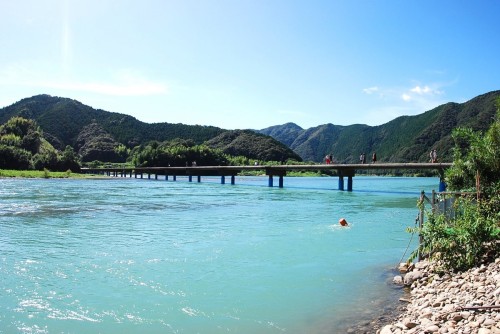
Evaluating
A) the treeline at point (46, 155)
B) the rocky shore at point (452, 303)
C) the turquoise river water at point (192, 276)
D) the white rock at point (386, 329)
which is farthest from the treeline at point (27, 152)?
the white rock at point (386, 329)

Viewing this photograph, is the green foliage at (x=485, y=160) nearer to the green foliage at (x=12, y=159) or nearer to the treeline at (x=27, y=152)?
the green foliage at (x=12, y=159)

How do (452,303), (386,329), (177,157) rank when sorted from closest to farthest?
(386,329) → (452,303) → (177,157)

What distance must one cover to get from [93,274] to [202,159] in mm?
163914

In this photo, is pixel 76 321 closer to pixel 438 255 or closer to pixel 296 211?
pixel 438 255

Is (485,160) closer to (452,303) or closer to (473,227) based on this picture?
(473,227)

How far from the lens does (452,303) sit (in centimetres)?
809

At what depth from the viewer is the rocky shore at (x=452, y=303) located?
6.85 meters

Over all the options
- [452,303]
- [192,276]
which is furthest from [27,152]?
[452,303]

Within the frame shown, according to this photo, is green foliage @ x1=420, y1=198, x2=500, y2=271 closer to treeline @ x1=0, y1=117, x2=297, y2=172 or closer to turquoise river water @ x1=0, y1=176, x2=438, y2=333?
turquoise river water @ x1=0, y1=176, x2=438, y2=333

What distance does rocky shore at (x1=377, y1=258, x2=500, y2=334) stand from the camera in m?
6.85

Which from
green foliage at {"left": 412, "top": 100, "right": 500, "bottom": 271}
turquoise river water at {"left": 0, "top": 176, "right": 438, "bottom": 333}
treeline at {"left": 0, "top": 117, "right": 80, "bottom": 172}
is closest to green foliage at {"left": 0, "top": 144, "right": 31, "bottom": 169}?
treeline at {"left": 0, "top": 117, "right": 80, "bottom": 172}

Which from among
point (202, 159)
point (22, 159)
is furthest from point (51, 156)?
point (202, 159)

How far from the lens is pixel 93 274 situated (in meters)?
12.6

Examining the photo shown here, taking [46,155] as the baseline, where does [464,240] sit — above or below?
below
